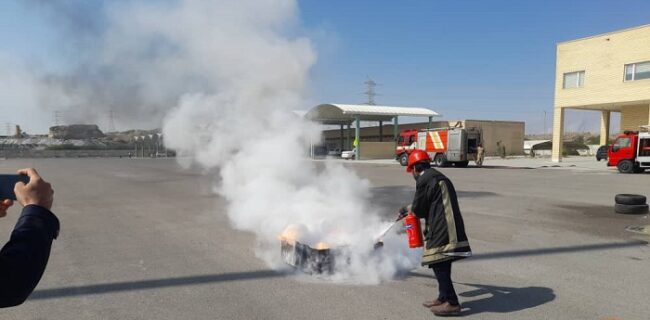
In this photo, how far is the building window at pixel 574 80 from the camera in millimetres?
29453

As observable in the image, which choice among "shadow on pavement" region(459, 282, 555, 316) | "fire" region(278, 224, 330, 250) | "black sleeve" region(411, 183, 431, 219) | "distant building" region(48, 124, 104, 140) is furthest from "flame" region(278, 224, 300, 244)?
"distant building" region(48, 124, 104, 140)

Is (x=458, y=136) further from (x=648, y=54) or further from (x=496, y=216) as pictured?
(x=496, y=216)

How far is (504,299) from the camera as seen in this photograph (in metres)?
4.35

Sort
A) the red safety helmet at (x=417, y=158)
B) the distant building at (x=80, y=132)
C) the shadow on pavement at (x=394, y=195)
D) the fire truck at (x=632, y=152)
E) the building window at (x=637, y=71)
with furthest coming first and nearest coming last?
the distant building at (x=80, y=132)
the building window at (x=637, y=71)
the fire truck at (x=632, y=152)
the shadow on pavement at (x=394, y=195)
the red safety helmet at (x=417, y=158)

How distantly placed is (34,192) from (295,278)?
346cm

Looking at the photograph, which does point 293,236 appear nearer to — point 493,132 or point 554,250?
point 554,250

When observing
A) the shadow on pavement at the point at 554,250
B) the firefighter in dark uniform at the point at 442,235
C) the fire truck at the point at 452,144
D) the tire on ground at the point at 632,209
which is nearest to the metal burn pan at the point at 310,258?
the firefighter in dark uniform at the point at 442,235

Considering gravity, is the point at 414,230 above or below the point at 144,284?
above

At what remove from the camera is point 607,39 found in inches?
1090

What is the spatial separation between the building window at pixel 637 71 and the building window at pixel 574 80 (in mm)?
2962

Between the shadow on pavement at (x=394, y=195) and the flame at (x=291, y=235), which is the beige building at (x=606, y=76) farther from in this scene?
the flame at (x=291, y=235)

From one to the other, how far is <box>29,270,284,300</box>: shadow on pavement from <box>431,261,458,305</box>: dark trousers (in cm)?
197

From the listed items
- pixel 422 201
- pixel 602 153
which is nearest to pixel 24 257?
pixel 422 201

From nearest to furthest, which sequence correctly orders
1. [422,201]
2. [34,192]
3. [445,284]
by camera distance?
[34,192] < [445,284] < [422,201]
